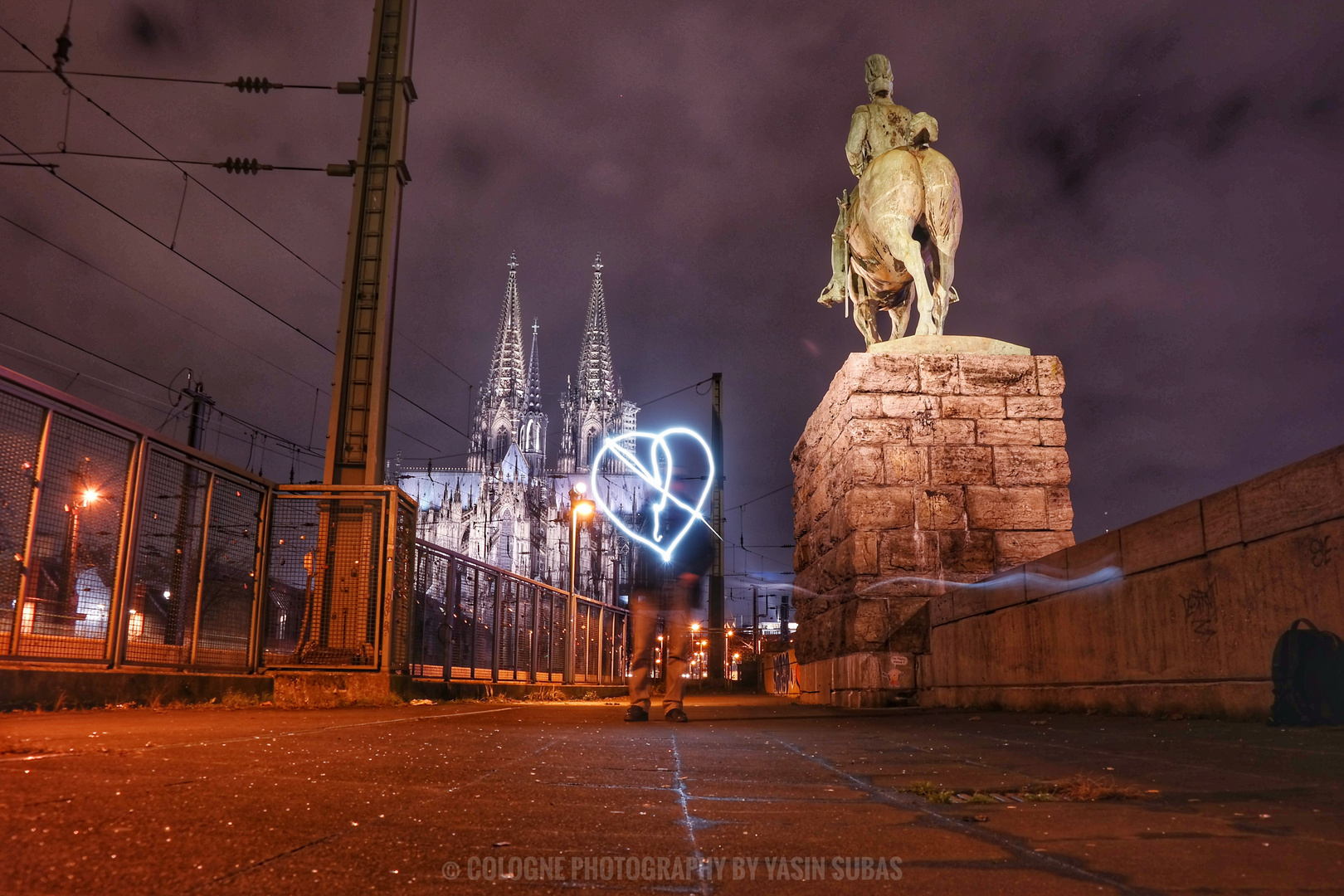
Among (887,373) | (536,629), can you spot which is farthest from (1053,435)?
(536,629)

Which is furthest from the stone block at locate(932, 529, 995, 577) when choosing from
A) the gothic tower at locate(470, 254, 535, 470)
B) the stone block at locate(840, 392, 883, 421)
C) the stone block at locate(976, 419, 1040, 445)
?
the gothic tower at locate(470, 254, 535, 470)

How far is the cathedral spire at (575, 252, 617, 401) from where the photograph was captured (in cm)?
13877

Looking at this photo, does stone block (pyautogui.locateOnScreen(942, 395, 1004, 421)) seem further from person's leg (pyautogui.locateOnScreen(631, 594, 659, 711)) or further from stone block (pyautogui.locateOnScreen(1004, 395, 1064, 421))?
person's leg (pyautogui.locateOnScreen(631, 594, 659, 711))

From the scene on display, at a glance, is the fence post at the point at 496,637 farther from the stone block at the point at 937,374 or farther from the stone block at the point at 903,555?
the stone block at the point at 937,374

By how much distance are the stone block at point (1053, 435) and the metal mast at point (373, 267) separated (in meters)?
6.57

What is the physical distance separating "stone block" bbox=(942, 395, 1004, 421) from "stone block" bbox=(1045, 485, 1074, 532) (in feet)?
2.81

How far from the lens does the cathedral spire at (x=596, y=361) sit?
139 metres

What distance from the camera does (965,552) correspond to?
871 centimetres

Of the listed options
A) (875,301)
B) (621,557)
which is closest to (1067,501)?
(875,301)

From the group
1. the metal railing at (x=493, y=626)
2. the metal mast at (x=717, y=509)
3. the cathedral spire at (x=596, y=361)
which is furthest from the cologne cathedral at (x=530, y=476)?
the metal railing at (x=493, y=626)

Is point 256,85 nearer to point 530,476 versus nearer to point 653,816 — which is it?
point 653,816

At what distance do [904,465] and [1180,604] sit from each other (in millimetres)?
4206

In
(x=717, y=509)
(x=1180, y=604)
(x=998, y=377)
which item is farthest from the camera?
(x=717, y=509)

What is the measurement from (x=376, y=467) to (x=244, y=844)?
8.40 m
